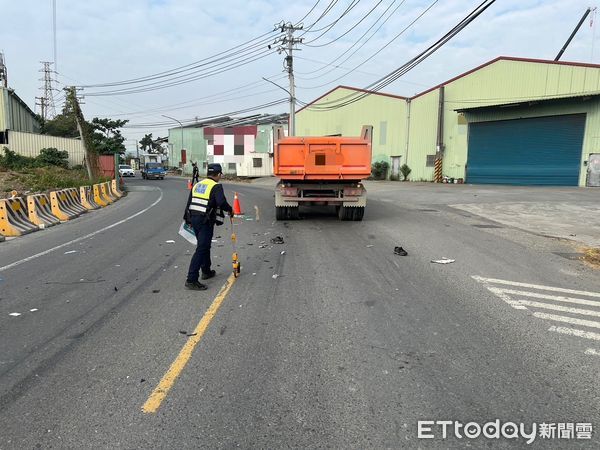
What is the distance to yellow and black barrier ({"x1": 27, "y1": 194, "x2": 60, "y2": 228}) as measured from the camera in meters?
12.8

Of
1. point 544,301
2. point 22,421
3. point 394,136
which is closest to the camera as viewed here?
point 22,421

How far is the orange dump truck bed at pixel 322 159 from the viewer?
12.9m

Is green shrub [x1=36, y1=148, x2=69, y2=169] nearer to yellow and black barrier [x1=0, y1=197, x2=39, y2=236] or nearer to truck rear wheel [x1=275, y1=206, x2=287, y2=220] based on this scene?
yellow and black barrier [x1=0, y1=197, x2=39, y2=236]

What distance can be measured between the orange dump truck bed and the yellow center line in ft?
24.4

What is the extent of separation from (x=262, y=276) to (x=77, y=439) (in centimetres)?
411

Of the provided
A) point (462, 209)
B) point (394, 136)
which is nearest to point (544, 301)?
point (462, 209)

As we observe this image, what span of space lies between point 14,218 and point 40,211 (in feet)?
5.16

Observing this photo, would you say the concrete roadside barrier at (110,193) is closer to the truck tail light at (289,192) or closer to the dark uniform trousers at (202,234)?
the truck tail light at (289,192)

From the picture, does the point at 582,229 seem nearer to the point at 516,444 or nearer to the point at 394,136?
the point at 516,444

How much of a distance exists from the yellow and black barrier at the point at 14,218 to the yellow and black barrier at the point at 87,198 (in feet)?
15.7

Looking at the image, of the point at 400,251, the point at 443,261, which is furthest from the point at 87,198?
the point at 443,261

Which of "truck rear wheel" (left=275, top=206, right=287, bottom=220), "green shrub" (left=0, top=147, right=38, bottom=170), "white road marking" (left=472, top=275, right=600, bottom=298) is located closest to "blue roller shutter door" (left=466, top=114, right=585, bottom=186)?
"truck rear wheel" (left=275, top=206, right=287, bottom=220)

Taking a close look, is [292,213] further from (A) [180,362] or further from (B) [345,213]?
(A) [180,362]

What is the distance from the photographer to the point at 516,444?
2943 mm
